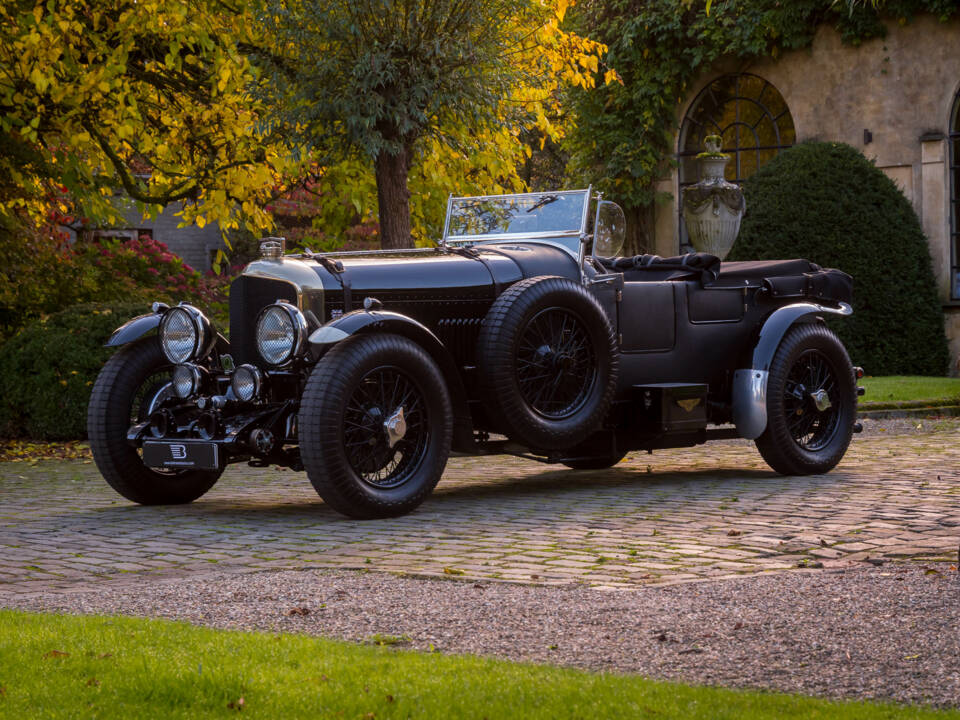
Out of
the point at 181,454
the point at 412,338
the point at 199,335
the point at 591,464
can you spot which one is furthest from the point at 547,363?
the point at 181,454

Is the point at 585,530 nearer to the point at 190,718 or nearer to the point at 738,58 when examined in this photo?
the point at 190,718

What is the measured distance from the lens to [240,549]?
6375 millimetres

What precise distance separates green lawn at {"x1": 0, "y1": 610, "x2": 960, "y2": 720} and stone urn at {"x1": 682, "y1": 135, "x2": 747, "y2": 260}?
14.6 meters

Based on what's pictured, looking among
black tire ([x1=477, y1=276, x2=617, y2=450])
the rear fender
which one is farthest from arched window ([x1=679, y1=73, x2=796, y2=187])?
the rear fender

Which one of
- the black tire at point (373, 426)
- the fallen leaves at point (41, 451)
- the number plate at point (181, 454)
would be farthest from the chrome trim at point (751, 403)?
the fallen leaves at point (41, 451)

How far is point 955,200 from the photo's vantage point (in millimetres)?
19188

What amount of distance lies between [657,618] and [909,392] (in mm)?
11261

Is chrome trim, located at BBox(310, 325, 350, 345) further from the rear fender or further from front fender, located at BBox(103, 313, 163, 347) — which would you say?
front fender, located at BBox(103, 313, 163, 347)

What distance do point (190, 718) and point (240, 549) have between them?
2883mm

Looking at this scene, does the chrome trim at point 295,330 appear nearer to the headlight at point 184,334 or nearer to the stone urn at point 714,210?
the headlight at point 184,334

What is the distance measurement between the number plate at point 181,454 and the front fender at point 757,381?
3529mm

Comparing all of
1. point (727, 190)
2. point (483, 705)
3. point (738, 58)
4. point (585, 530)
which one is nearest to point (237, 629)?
point (483, 705)

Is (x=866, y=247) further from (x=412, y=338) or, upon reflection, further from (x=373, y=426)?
(x=373, y=426)

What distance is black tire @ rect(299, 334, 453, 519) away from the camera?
6922mm
